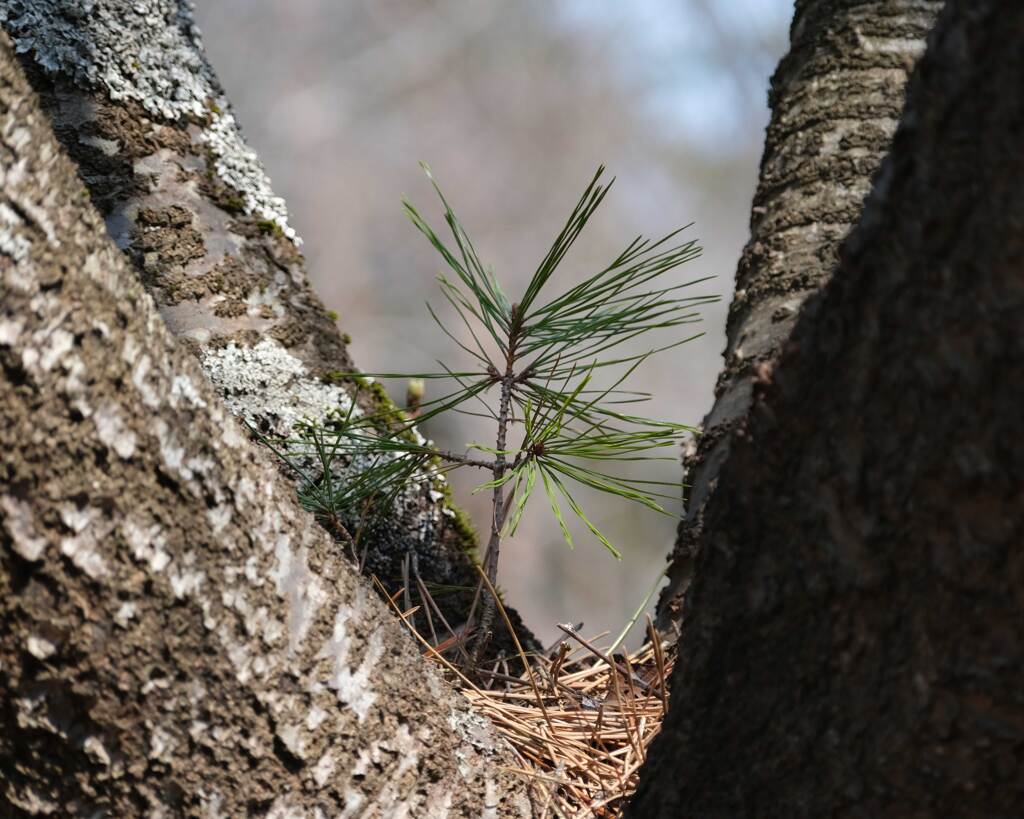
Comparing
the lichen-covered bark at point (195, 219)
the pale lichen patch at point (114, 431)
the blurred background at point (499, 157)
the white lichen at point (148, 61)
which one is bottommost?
the pale lichen patch at point (114, 431)

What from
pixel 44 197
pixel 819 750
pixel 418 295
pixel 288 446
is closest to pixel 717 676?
pixel 819 750

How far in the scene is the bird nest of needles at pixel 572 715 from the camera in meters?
0.94

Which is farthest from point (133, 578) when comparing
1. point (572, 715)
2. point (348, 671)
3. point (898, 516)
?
point (572, 715)

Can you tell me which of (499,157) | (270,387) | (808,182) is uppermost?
(499,157)

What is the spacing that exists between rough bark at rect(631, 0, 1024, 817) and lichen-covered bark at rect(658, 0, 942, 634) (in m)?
0.63

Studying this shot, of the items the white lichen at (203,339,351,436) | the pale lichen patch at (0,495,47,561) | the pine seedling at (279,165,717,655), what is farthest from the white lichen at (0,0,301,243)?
the pale lichen patch at (0,495,47,561)

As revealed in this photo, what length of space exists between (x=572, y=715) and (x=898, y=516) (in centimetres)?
62

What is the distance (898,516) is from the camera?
1.81ft

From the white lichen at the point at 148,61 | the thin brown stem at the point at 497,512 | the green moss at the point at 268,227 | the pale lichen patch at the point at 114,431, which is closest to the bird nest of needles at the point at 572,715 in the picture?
the thin brown stem at the point at 497,512

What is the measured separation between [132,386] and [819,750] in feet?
1.73

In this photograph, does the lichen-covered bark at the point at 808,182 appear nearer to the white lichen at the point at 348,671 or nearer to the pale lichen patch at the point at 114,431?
the white lichen at the point at 348,671

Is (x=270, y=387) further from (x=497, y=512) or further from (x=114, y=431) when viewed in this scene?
(x=114, y=431)

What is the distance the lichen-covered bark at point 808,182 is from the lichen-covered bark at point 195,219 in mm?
419

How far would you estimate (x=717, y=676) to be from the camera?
0.67m
